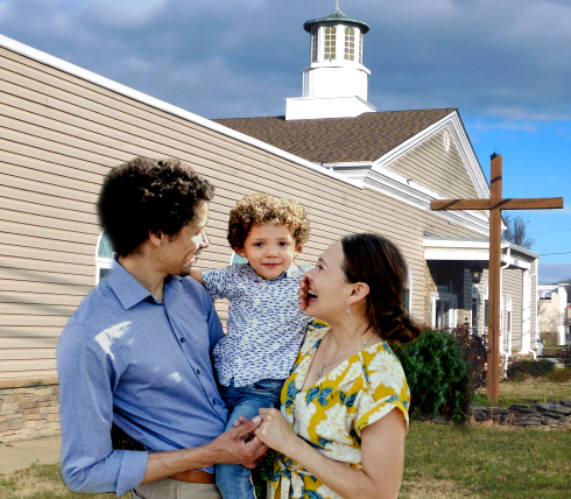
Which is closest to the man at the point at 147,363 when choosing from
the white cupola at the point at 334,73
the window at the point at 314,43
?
the white cupola at the point at 334,73

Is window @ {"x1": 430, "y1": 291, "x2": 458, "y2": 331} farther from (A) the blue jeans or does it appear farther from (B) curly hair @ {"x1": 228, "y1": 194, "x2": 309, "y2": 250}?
(A) the blue jeans

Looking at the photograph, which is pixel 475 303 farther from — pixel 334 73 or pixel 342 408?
pixel 342 408

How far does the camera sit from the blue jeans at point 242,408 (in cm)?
246

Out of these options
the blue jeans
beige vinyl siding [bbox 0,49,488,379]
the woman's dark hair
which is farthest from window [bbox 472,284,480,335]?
the woman's dark hair

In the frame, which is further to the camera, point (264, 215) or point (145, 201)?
point (264, 215)

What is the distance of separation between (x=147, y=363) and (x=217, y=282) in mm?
782

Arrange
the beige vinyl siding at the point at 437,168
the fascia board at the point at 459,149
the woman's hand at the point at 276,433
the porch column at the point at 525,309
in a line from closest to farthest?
the woman's hand at the point at 276,433 < the fascia board at the point at 459,149 < the beige vinyl siding at the point at 437,168 < the porch column at the point at 525,309

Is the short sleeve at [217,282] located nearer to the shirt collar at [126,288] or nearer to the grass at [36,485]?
the shirt collar at [126,288]

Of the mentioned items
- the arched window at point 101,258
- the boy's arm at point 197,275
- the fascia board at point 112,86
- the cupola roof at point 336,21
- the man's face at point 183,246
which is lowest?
the boy's arm at point 197,275

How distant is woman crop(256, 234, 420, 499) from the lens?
2211 mm

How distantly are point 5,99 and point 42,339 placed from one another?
8.85ft

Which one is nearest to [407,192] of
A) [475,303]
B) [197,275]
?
[475,303]

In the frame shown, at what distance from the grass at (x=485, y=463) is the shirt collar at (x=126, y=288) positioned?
5147 mm

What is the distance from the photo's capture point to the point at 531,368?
2125 cm
